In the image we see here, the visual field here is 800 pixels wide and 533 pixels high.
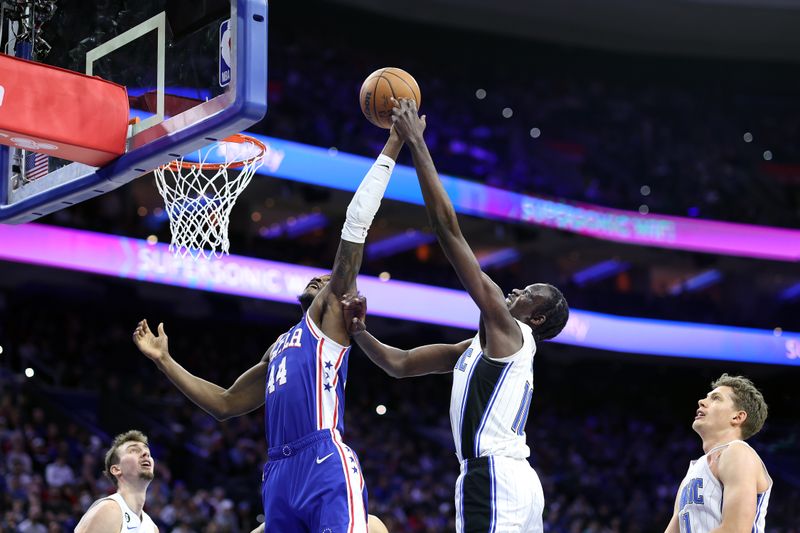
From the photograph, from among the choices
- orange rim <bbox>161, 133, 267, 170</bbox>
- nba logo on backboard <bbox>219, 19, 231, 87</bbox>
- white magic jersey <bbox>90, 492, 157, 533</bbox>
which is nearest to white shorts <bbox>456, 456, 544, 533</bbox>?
nba logo on backboard <bbox>219, 19, 231, 87</bbox>

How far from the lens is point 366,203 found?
449 cm

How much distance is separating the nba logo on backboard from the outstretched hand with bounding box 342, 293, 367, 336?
3.64ft

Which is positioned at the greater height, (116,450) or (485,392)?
(485,392)

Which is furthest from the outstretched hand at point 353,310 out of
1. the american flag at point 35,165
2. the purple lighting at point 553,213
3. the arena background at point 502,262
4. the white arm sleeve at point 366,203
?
the purple lighting at point 553,213

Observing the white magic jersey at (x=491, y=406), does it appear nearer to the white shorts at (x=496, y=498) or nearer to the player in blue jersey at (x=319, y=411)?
the white shorts at (x=496, y=498)

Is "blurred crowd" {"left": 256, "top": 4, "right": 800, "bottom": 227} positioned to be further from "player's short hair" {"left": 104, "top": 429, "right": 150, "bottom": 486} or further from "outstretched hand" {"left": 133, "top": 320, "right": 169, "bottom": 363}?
"outstretched hand" {"left": 133, "top": 320, "right": 169, "bottom": 363}

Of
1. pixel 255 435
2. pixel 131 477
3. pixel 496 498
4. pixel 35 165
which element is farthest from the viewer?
pixel 255 435

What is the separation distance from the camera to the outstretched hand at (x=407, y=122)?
14.7ft

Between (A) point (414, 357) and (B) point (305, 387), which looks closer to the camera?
(B) point (305, 387)

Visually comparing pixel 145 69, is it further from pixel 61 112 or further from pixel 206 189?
pixel 206 189

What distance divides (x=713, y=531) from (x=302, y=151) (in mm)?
14049

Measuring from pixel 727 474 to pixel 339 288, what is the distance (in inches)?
70.7

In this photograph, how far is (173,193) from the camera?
19.6 feet

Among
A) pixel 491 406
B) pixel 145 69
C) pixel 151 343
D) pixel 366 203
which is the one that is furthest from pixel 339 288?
pixel 145 69
